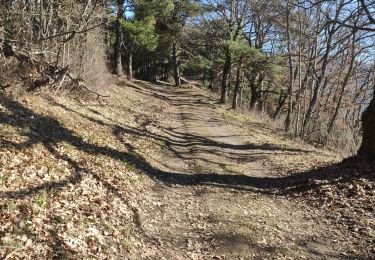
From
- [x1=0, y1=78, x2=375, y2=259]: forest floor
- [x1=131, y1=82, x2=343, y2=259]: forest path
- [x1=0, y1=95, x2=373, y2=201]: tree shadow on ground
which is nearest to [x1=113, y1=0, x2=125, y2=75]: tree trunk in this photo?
[x1=0, y1=78, x2=375, y2=259]: forest floor

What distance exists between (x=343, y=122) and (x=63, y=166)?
83.2 ft

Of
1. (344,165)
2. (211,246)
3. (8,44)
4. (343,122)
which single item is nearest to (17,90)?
(8,44)

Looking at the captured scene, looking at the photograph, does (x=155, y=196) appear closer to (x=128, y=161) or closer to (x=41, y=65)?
(x=128, y=161)

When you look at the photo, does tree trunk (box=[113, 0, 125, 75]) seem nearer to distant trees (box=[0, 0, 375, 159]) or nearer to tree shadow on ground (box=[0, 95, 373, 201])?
distant trees (box=[0, 0, 375, 159])

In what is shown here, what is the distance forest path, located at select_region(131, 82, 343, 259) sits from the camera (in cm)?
706

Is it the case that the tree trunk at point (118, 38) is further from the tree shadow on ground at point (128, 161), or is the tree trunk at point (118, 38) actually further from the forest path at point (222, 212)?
the tree shadow on ground at point (128, 161)

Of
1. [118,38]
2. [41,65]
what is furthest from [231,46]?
[41,65]

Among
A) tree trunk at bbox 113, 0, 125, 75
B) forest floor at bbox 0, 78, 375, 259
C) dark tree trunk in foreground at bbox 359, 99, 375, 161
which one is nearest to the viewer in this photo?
forest floor at bbox 0, 78, 375, 259

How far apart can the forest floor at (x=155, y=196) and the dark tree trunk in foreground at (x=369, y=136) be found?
0.43 metres

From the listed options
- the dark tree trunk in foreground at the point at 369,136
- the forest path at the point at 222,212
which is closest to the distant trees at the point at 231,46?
the dark tree trunk in foreground at the point at 369,136

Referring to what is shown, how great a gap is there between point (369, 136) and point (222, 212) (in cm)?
517

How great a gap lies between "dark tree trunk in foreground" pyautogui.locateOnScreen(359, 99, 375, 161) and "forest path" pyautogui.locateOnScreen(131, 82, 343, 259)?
257cm

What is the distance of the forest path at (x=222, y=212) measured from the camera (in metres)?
7.06

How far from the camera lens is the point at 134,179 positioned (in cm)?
977
